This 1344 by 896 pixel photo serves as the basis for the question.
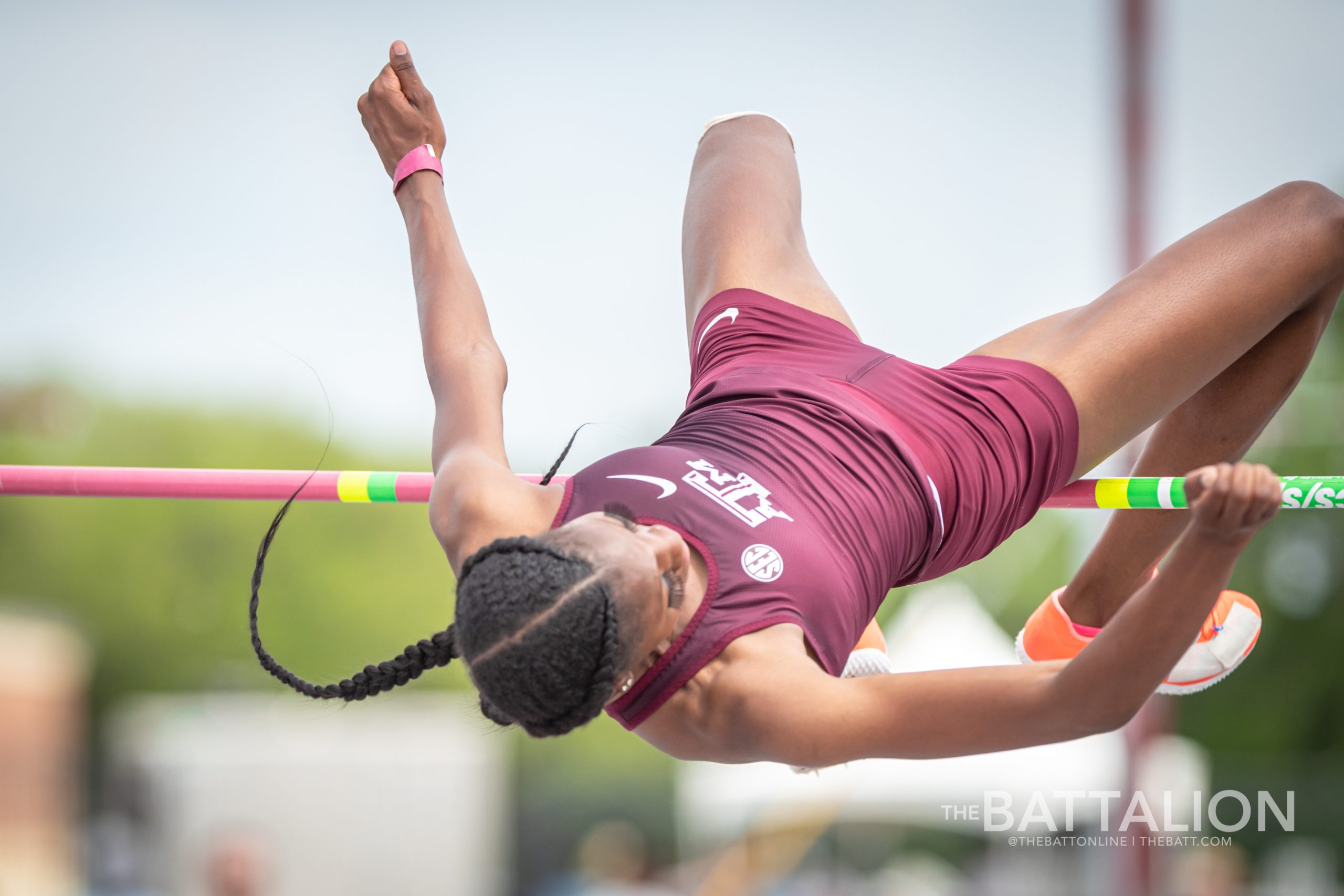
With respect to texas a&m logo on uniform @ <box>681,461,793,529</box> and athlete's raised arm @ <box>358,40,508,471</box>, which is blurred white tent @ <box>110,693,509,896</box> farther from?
texas a&m logo on uniform @ <box>681,461,793,529</box>

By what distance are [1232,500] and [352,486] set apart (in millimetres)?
1688

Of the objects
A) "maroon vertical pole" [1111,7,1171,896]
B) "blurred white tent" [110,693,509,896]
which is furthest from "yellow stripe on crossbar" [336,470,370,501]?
"blurred white tent" [110,693,509,896]

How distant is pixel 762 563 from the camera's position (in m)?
1.69

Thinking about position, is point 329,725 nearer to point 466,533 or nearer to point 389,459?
point 466,533

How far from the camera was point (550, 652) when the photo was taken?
1.51 m

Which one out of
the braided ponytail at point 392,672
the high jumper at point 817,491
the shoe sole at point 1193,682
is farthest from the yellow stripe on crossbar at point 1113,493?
the braided ponytail at point 392,672

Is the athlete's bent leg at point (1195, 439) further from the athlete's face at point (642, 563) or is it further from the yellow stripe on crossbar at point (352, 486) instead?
the yellow stripe on crossbar at point (352, 486)

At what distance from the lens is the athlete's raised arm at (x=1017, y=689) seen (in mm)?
1274

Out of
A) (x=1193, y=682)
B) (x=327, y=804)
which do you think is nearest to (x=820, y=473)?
(x=1193, y=682)

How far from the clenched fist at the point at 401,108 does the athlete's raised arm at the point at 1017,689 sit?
1.18 meters

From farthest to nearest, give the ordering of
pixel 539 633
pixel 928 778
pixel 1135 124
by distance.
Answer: pixel 928 778 < pixel 1135 124 < pixel 539 633

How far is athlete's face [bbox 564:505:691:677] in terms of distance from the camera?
5.08 ft

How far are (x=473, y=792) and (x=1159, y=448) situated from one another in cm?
969

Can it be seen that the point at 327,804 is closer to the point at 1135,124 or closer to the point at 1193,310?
the point at 1135,124
